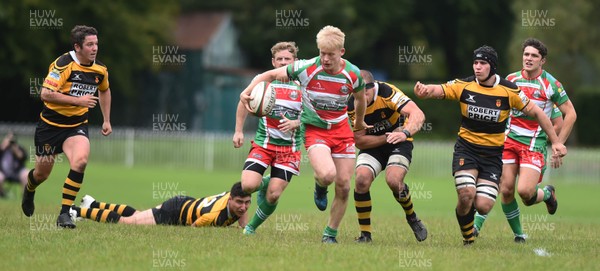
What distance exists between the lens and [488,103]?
1075 centimetres

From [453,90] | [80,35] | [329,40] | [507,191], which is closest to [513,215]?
[507,191]

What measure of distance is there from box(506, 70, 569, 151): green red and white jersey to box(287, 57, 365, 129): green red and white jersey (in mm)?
2669

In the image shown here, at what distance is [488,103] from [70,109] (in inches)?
204

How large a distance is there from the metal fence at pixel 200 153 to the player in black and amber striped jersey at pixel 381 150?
61.0 ft

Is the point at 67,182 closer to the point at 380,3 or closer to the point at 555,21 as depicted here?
the point at 555,21

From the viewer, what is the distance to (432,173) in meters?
30.5

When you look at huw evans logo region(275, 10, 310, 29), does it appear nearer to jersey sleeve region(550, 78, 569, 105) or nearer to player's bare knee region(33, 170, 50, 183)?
jersey sleeve region(550, 78, 569, 105)

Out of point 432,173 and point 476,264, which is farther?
point 432,173

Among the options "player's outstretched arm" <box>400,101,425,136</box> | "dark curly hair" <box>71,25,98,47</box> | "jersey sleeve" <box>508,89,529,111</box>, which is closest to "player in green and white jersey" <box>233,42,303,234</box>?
"player's outstretched arm" <box>400,101,425,136</box>

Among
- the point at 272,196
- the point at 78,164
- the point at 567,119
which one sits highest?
the point at 567,119

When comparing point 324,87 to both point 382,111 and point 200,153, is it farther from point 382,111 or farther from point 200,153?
point 200,153

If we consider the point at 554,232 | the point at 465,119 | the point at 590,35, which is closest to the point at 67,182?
the point at 465,119

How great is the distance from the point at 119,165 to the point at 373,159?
71.9 feet

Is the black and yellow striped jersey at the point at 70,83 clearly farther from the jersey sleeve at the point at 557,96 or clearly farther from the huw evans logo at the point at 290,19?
the huw evans logo at the point at 290,19
